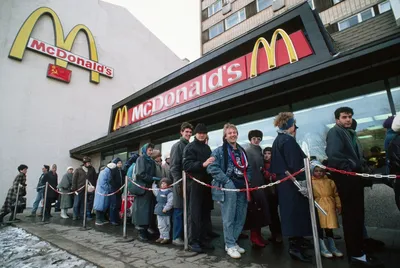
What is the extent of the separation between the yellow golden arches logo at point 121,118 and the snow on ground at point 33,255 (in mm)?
5663

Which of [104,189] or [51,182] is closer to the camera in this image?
[104,189]

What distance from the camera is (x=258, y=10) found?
52.7 ft

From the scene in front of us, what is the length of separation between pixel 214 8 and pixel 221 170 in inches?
794

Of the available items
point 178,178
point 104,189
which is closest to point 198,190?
point 178,178

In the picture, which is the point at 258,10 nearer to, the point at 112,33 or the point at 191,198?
the point at 112,33

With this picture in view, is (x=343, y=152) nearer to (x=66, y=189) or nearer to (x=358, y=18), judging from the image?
(x=66, y=189)

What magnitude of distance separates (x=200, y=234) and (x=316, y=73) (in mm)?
3760

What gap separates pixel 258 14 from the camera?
1594 cm

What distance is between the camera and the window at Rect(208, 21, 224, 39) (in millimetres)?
18584

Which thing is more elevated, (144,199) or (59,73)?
(59,73)

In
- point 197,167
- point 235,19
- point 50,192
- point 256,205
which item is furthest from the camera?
point 235,19

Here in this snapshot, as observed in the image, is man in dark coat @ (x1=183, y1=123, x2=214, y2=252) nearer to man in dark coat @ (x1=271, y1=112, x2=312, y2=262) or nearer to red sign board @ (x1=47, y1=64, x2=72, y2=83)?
man in dark coat @ (x1=271, y1=112, x2=312, y2=262)

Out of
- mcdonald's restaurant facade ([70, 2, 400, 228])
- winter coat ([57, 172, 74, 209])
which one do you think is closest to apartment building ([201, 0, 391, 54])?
mcdonald's restaurant facade ([70, 2, 400, 228])

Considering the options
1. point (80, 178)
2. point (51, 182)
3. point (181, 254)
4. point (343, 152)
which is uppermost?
point (343, 152)
